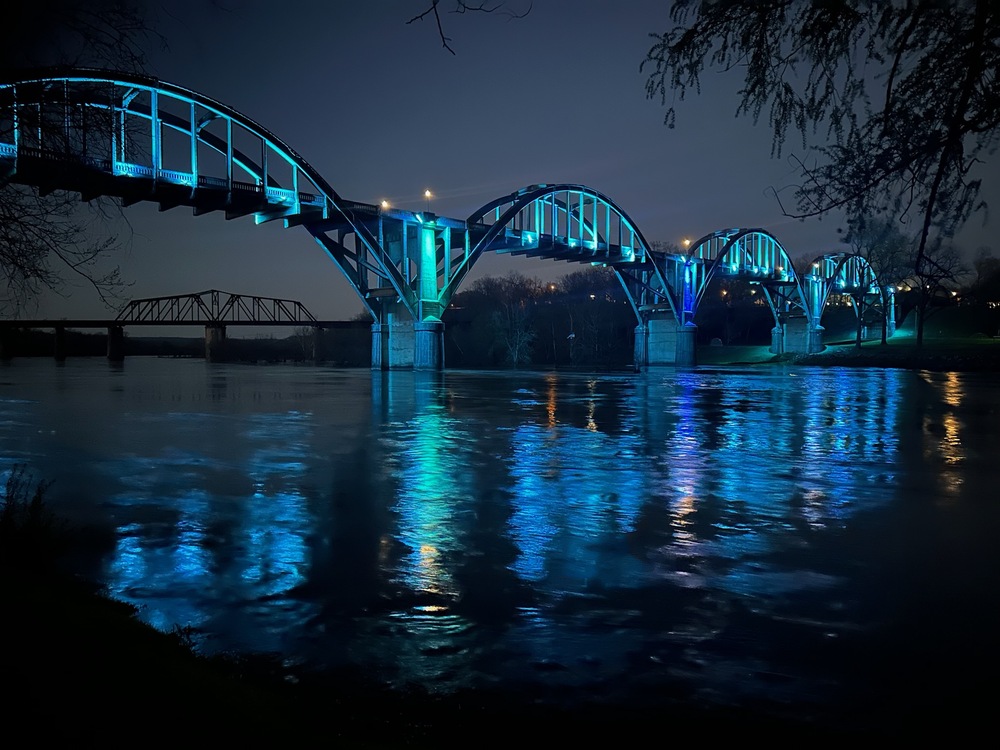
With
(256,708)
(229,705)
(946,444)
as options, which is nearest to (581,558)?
(256,708)

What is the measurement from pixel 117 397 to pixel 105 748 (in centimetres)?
3228

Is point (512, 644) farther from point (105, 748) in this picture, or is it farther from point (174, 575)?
point (174, 575)

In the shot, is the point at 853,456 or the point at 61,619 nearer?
the point at 61,619

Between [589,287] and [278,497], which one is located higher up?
[589,287]

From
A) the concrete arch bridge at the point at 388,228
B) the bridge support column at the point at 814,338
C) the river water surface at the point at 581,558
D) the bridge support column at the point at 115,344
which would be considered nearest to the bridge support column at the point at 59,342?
the bridge support column at the point at 115,344

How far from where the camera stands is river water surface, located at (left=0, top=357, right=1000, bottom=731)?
4.51m

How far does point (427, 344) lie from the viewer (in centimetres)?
7062

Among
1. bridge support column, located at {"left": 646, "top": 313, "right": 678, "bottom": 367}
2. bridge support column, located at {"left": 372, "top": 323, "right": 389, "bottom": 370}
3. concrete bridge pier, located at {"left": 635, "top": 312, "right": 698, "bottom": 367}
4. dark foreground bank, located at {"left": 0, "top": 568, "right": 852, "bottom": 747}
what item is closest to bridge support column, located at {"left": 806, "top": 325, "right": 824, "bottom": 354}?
concrete bridge pier, located at {"left": 635, "top": 312, "right": 698, "bottom": 367}

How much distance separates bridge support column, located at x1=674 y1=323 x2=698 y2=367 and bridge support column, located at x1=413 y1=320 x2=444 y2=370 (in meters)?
39.1

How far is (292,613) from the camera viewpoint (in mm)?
5406

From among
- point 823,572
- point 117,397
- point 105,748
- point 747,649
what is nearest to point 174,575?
point 105,748

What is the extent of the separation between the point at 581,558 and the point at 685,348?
94570mm

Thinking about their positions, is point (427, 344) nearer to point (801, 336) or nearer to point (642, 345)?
point (642, 345)

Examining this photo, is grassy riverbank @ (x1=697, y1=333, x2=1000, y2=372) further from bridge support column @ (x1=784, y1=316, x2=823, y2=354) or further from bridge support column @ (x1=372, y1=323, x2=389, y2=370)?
bridge support column @ (x1=372, y1=323, x2=389, y2=370)
